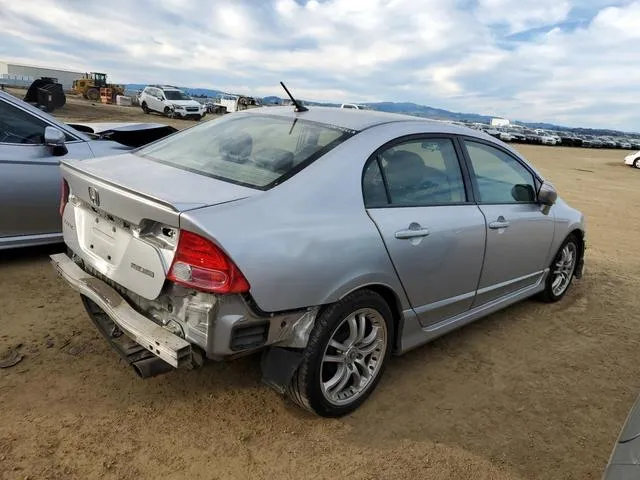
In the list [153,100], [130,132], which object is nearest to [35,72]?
[153,100]

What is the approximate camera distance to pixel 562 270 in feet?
16.0

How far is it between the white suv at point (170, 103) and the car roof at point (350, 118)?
105 ft

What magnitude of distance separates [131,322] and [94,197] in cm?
71

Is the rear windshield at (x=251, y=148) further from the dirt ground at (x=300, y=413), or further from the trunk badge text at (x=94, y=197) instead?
the dirt ground at (x=300, y=413)

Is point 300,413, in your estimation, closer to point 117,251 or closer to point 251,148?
point 117,251

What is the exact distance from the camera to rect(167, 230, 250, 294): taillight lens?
2133mm

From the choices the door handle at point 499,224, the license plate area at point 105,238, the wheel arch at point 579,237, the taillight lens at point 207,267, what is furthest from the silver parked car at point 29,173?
the wheel arch at point 579,237

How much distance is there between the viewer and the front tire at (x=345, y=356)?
252 centimetres

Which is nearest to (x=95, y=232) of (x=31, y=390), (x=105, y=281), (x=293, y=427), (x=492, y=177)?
(x=105, y=281)

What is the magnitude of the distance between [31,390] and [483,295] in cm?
291

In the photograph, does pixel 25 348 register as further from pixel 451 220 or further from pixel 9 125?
pixel 451 220

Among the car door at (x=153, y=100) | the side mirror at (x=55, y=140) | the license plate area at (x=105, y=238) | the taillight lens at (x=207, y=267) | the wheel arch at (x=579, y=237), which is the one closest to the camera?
the taillight lens at (x=207, y=267)

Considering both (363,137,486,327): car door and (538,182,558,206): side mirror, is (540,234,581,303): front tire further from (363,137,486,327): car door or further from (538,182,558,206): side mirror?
(363,137,486,327): car door

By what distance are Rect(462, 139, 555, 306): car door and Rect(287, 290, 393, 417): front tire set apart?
1.08 metres
